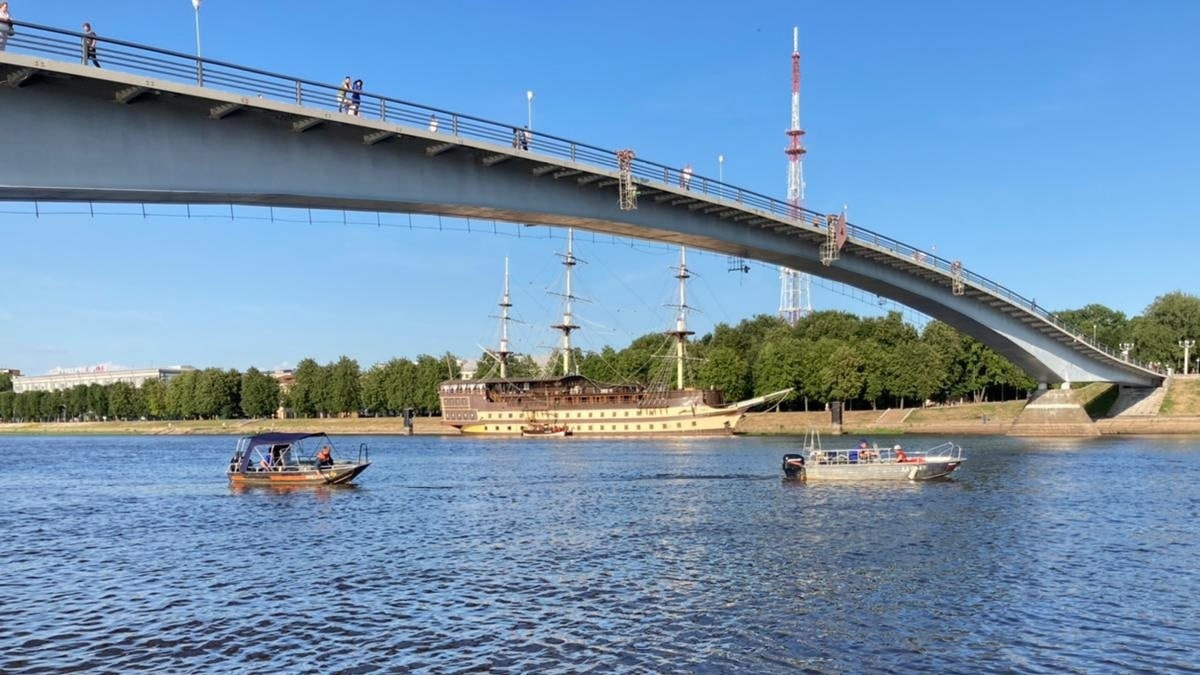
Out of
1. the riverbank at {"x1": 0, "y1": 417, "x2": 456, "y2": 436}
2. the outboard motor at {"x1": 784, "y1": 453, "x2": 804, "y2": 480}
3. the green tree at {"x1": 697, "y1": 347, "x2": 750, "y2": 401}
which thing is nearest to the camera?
the outboard motor at {"x1": 784, "y1": 453, "x2": 804, "y2": 480}

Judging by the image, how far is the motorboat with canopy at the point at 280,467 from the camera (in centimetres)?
5112

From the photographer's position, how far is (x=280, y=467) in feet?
169

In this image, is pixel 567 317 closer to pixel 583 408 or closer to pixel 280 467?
pixel 583 408

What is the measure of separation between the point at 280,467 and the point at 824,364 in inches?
3342

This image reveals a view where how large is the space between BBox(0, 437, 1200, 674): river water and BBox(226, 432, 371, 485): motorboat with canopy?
174 inches

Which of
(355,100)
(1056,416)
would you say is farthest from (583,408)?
(355,100)

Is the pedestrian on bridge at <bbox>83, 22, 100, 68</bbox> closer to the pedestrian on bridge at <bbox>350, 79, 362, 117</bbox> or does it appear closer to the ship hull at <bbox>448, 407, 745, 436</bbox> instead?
the pedestrian on bridge at <bbox>350, 79, 362, 117</bbox>

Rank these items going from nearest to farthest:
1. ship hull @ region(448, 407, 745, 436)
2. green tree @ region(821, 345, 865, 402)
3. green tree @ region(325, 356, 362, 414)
→ 1. green tree @ region(821, 345, 865, 402)
2. ship hull @ region(448, 407, 745, 436)
3. green tree @ region(325, 356, 362, 414)

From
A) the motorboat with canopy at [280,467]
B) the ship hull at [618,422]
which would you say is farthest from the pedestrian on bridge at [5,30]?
the ship hull at [618,422]

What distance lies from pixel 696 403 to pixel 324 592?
10080 centimetres

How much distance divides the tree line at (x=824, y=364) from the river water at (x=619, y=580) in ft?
239

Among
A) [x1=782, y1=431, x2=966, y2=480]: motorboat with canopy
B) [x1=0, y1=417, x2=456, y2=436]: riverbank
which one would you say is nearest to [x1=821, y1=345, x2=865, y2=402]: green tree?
[x1=0, y1=417, x2=456, y2=436]: riverbank

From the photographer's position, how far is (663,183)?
148 feet

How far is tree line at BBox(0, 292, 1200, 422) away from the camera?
394 feet
